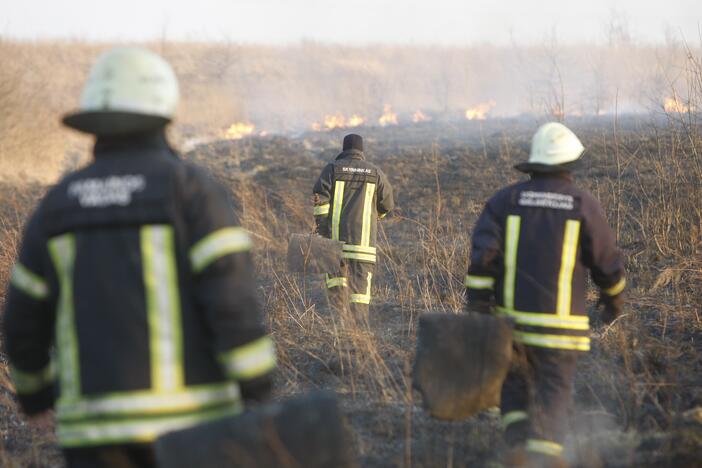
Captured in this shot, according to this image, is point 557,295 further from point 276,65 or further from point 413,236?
point 276,65

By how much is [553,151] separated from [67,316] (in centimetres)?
242

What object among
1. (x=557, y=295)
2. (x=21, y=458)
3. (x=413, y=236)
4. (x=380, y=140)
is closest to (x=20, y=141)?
(x=380, y=140)

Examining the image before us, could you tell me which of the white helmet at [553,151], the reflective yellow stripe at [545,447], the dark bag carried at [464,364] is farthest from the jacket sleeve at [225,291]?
the white helmet at [553,151]

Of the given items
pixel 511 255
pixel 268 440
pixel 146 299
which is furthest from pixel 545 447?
pixel 146 299

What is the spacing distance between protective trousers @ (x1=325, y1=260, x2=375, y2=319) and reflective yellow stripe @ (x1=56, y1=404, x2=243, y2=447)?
4.81 metres

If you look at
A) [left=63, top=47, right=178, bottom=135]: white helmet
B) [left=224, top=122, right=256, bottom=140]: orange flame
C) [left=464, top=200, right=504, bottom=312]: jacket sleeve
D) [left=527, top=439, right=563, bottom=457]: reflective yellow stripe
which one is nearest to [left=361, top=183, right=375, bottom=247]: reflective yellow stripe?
[left=464, top=200, right=504, bottom=312]: jacket sleeve

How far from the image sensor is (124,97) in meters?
2.27

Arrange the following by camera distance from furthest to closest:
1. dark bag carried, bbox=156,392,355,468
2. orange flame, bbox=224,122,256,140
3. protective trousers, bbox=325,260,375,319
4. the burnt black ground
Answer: orange flame, bbox=224,122,256,140
protective trousers, bbox=325,260,375,319
the burnt black ground
dark bag carried, bbox=156,392,355,468

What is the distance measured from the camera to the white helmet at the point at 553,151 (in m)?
3.71

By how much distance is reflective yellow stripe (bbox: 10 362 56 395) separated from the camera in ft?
7.93

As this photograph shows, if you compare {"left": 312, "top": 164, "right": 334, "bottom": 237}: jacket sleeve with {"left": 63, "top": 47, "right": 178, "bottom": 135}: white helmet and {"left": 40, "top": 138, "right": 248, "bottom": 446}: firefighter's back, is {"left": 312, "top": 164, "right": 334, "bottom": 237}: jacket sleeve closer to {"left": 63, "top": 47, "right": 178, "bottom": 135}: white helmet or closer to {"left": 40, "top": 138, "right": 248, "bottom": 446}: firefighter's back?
{"left": 63, "top": 47, "right": 178, "bottom": 135}: white helmet

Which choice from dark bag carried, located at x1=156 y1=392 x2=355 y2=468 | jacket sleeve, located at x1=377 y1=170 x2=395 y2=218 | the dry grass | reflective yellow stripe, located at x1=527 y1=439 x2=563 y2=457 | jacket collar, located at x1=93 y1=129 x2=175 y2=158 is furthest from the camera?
jacket sleeve, located at x1=377 y1=170 x2=395 y2=218

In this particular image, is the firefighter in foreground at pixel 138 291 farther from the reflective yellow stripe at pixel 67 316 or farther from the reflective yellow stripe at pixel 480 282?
the reflective yellow stripe at pixel 480 282

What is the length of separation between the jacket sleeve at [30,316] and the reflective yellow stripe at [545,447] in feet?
6.90
